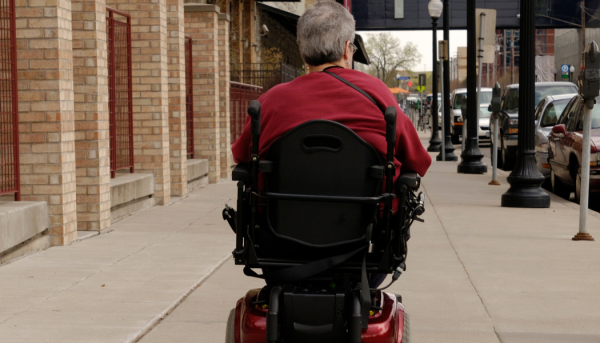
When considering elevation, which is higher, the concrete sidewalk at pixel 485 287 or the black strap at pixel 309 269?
the black strap at pixel 309 269

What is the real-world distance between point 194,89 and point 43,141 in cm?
737

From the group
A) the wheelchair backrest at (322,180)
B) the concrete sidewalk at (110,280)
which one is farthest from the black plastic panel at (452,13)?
the wheelchair backrest at (322,180)

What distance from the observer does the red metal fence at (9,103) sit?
26.1 feet

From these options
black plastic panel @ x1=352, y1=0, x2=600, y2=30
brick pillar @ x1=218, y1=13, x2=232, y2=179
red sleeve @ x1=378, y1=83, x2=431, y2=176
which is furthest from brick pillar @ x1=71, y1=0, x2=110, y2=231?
black plastic panel @ x1=352, y1=0, x2=600, y2=30

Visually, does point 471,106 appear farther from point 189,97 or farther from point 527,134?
point 527,134

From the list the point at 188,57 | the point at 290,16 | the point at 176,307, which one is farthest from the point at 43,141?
the point at 290,16

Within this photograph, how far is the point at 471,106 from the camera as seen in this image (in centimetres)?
1855

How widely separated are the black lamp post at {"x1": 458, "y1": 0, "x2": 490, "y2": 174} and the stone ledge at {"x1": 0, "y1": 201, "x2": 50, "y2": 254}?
11844mm

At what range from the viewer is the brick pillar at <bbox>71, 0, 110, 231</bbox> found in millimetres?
9172

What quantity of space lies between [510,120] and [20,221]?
1411 cm

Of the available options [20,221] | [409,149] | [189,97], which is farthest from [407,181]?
[189,97]

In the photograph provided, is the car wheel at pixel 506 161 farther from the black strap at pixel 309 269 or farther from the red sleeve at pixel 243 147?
the black strap at pixel 309 269

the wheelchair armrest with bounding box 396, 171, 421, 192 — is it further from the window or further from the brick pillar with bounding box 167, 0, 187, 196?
the window

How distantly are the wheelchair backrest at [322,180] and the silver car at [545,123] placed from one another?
12961 millimetres
